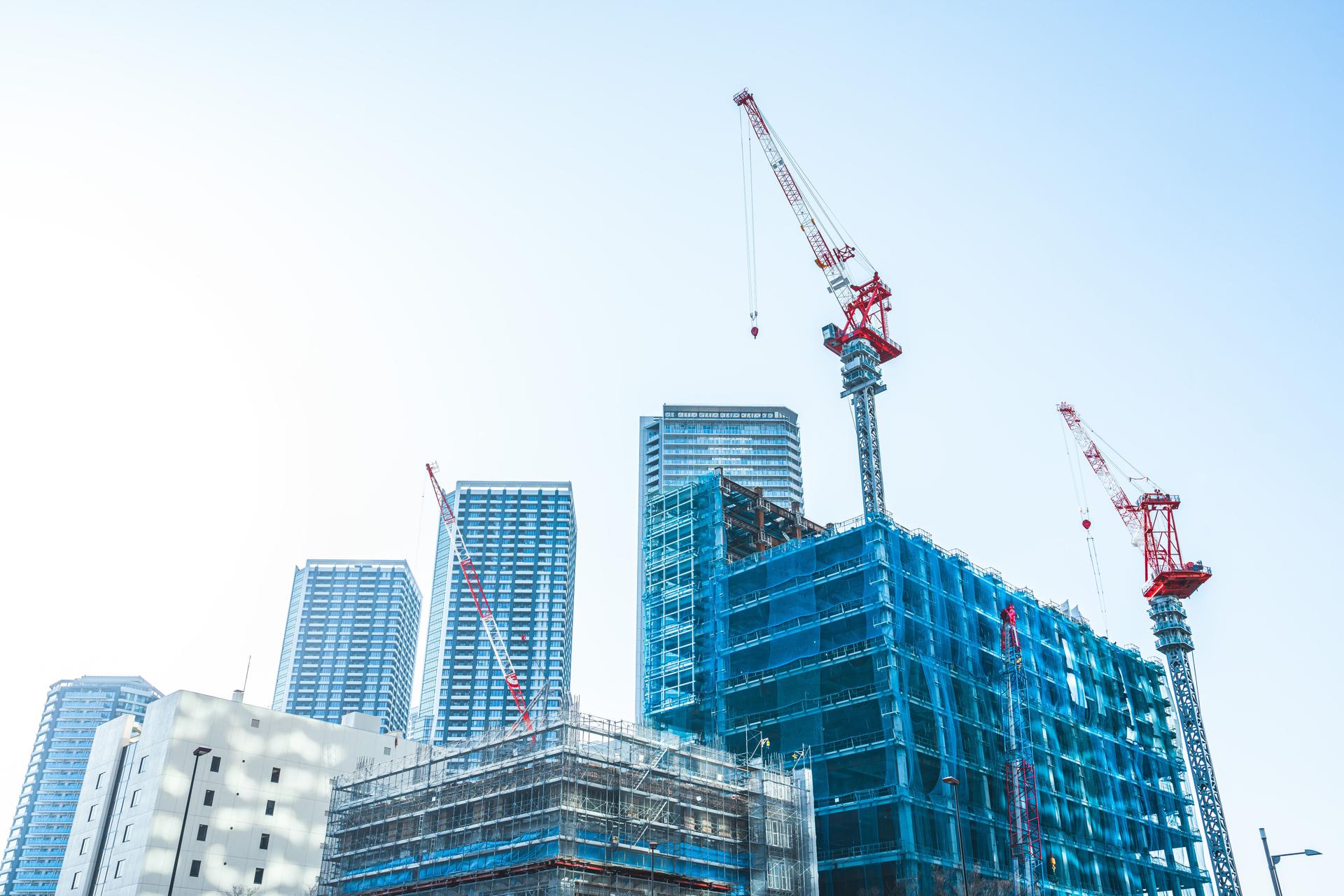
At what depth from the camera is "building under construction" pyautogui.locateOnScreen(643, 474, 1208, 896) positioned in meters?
83.6

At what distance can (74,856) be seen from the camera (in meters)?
97.2

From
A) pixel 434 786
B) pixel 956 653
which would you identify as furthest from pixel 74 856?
pixel 956 653

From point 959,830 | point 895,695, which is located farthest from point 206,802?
point 959,830

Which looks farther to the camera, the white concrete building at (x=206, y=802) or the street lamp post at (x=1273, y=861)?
the white concrete building at (x=206, y=802)

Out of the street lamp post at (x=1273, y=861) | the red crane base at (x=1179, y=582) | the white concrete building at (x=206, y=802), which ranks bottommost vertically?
the street lamp post at (x=1273, y=861)

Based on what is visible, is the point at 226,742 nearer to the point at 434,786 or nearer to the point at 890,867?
the point at 434,786

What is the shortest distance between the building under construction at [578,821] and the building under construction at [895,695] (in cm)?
1299

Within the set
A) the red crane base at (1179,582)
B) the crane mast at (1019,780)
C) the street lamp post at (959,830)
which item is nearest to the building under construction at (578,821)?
the street lamp post at (959,830)

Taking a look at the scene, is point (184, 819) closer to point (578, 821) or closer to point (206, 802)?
point (578, 821)

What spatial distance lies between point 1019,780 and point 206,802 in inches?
2767

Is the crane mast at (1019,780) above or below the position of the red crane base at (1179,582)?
below

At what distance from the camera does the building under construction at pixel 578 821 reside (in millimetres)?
60625

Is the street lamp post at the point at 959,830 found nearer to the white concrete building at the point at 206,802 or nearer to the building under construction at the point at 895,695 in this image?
the building under construction at the point at 895,695

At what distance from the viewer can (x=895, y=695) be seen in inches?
3310
